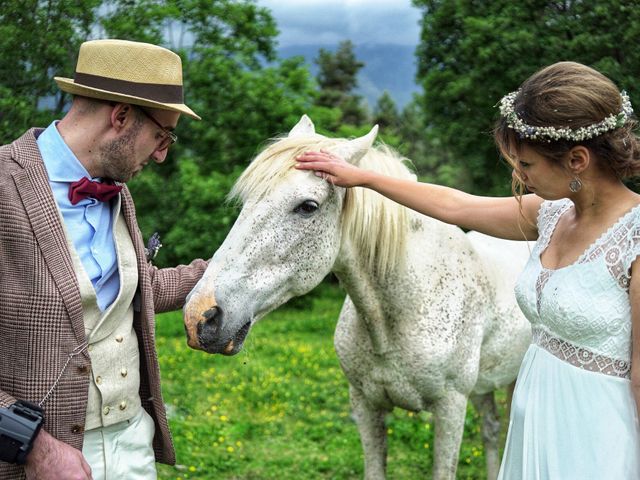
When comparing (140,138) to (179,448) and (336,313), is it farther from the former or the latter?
(336,313)

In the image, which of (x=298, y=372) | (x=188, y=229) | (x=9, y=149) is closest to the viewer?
(x=9, y=149)

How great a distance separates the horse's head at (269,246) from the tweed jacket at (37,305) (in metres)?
0.48

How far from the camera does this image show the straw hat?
217 cm

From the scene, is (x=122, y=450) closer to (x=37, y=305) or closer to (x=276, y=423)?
(x=37, y=305)

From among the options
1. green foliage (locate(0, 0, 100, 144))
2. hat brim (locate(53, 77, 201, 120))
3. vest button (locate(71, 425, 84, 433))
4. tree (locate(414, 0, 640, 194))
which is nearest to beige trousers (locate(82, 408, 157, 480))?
vest button (locate(71, 425, 84, 433))

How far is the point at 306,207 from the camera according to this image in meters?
2.69

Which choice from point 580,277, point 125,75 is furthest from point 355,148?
point 580,277

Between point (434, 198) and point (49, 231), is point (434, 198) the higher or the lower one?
the lower one

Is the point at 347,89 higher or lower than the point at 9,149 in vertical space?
lower

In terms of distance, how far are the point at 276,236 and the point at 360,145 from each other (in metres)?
0.53

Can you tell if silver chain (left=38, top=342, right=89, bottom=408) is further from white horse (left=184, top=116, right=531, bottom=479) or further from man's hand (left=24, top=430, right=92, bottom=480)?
white horse (left=184, top=116, right=531, bottom=479)

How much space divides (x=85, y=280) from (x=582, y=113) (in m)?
1.60

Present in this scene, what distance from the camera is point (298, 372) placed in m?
7.82

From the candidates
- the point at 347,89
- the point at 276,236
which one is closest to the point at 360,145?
the point at 276,236
